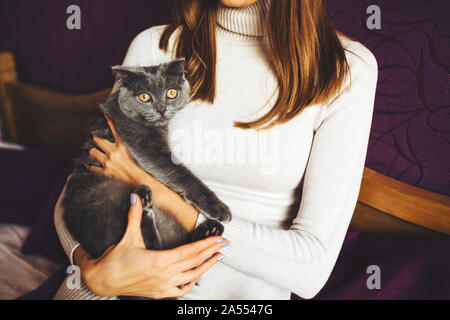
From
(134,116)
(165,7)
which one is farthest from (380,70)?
(165,7)

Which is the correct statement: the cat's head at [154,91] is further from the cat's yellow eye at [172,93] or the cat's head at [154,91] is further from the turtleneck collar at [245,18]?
the turtleneck collar at [245,18]

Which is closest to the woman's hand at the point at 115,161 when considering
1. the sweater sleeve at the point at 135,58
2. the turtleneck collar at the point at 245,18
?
the sweater sleeve at the point at 135,58

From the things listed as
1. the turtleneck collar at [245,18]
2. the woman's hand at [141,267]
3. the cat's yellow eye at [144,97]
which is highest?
the turtleneck collar at [245,18]

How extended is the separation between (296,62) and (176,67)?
8.5 inches

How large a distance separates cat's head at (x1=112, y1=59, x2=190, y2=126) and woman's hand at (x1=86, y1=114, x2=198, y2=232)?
0.23ft

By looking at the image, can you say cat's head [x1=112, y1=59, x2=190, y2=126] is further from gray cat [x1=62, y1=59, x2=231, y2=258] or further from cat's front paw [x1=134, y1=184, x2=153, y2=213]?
cat's front paw [x1=134, y1=184, x2=153, y2=213]

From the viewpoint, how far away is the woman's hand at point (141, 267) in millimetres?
466

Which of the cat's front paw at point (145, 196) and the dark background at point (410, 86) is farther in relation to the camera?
the dark background at point (410, 86)

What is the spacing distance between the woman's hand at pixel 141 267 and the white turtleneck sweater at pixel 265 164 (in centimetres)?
5

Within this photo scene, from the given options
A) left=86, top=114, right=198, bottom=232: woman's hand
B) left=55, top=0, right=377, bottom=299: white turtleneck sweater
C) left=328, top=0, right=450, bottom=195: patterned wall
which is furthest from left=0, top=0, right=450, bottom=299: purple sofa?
left=86, top=114, right=198, bottom=232: woman's hand

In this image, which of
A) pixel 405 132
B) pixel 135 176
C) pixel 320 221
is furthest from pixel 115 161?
pixel 405 132

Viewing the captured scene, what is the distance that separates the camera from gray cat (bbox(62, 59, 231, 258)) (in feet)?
1.66

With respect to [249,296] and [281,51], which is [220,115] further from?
[249,296]

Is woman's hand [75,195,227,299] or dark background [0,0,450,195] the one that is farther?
dark background [0,0,450,195]
